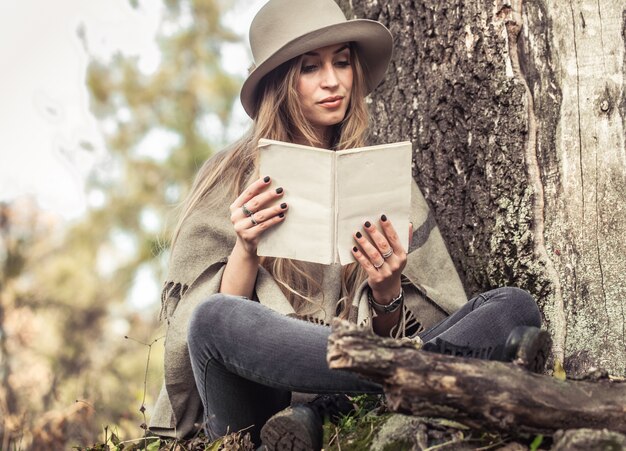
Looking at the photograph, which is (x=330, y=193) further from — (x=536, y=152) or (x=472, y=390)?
(x=536, y=152)

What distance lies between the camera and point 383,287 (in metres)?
3.01

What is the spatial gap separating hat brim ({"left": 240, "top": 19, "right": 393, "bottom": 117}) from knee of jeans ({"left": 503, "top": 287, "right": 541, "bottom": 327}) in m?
1.21

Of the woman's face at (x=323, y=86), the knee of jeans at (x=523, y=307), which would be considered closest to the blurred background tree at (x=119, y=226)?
the woman's face at (x=323, y=86)

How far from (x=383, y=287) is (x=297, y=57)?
1030mm

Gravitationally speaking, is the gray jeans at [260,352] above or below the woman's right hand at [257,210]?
below

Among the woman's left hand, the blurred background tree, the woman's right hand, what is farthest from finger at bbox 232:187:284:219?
the blurred background tree

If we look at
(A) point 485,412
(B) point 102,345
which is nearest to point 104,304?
(B) point 102,345

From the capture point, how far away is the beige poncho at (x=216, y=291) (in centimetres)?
300

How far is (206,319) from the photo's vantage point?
8.46 ft

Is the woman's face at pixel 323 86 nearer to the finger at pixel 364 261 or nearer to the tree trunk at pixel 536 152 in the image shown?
the tree trunk at pixel 536 152

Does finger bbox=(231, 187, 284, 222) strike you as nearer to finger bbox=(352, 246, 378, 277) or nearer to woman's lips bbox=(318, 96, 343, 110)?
finger bbox=(352, 246, 378, 277)

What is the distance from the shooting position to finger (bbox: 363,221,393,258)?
9.15 feet

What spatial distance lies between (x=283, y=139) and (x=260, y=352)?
115 cm

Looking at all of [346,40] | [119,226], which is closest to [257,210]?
[346,40]
